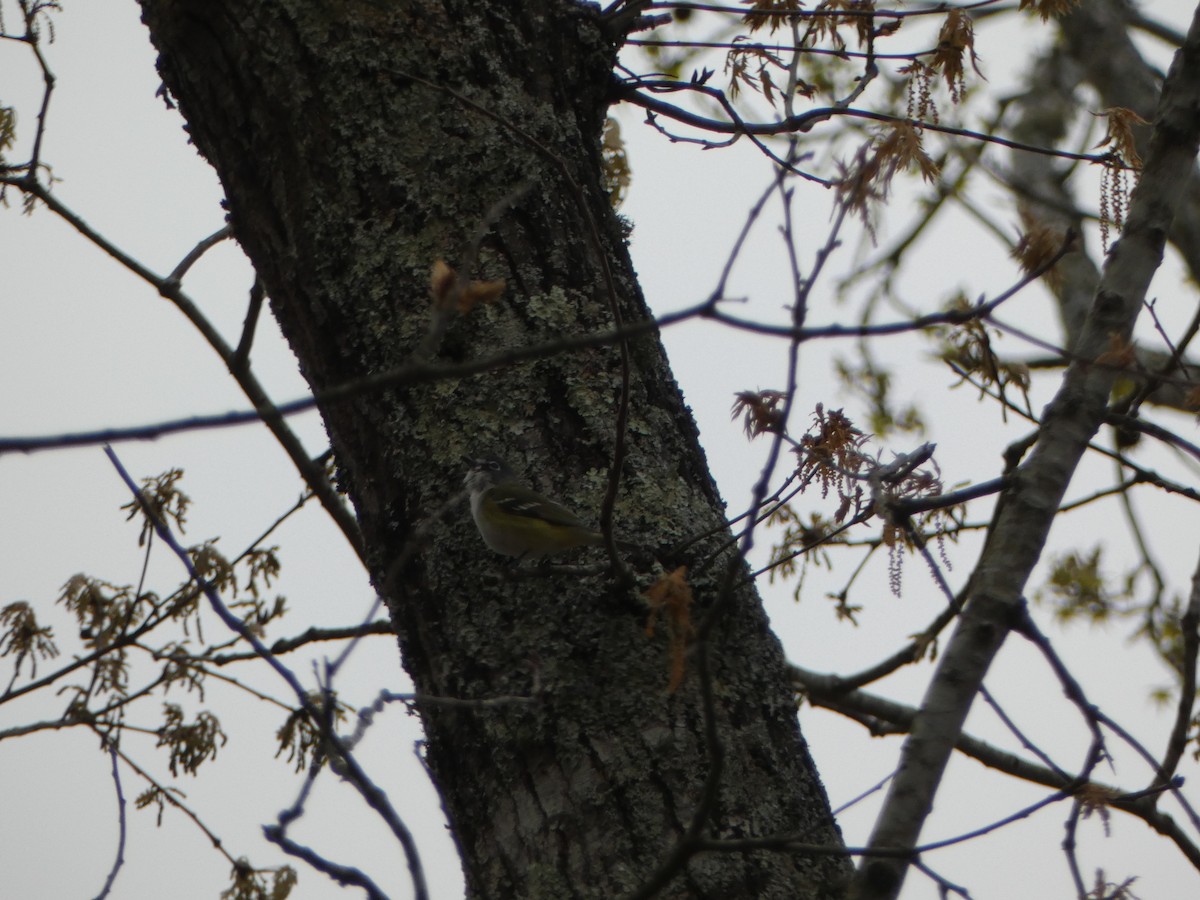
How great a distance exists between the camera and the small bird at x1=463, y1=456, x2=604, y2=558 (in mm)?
2086

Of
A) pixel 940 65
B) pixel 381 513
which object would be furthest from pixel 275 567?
pixel 940 65

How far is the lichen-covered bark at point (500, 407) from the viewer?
5.99 ft

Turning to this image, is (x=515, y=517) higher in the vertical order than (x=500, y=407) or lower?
lower

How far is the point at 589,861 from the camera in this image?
176 centimetres

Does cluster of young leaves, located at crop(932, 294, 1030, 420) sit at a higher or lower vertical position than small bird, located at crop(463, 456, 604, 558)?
higher

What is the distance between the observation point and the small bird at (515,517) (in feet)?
6.84

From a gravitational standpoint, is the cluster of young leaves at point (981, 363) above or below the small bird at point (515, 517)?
above

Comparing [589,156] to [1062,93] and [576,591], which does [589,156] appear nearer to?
[576,591]

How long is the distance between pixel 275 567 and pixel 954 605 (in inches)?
107

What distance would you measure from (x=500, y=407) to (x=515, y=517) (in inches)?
8.6

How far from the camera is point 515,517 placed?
222 centimetres

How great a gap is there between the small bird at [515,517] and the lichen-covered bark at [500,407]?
4cm

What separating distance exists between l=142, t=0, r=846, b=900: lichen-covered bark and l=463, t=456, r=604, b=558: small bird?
0.12 feet

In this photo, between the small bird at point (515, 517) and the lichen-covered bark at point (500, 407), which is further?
the small bird at point (515, 517)
